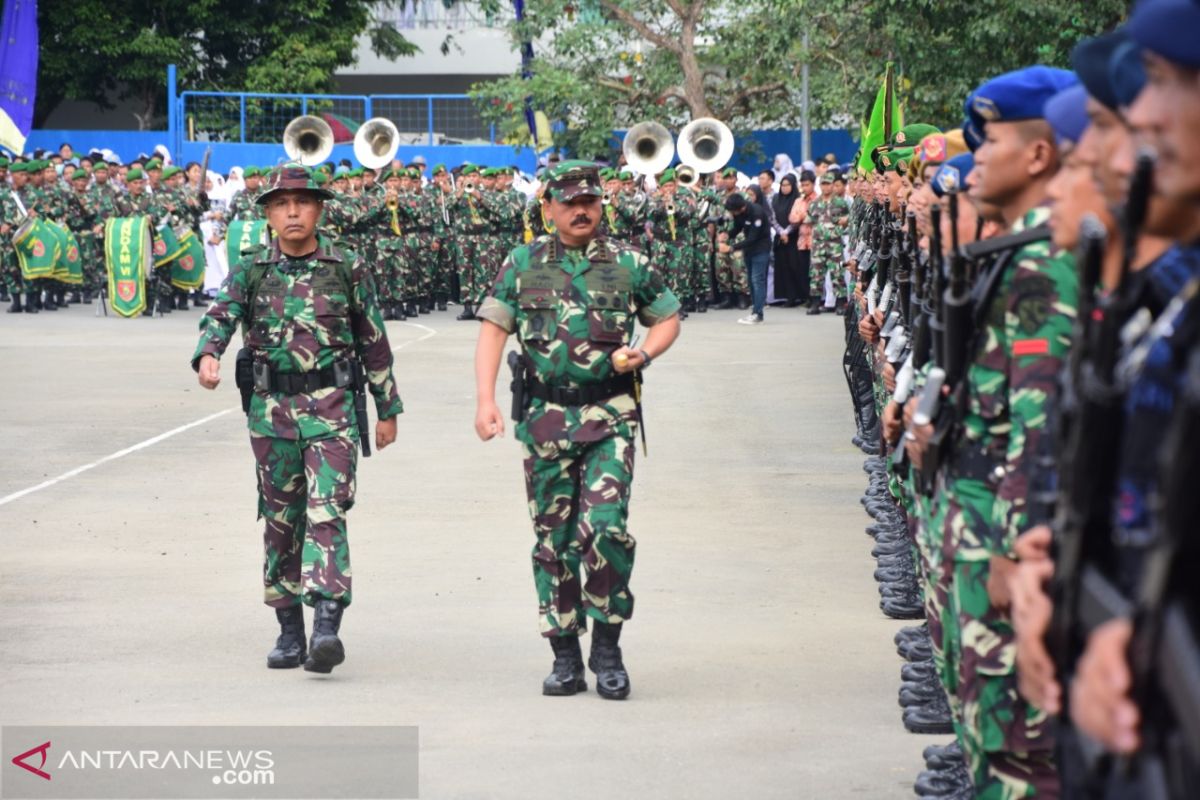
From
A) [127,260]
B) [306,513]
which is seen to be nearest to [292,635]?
[306,513]

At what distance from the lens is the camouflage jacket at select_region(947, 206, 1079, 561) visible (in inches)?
166

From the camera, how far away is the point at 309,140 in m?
31.8

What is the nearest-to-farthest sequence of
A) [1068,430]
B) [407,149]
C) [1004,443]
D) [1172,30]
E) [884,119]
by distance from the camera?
[1172,30]
[1068,430]
[1004,443]
[884,119]
[407,149]

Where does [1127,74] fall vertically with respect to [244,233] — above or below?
above

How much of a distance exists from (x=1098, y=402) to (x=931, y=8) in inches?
756

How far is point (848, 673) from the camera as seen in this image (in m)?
7.30

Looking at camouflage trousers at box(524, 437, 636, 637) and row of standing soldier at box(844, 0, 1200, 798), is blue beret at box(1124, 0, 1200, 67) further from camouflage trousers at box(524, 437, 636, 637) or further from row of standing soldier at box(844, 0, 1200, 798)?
camouflage trousers at box(524, 437, 636, 637)

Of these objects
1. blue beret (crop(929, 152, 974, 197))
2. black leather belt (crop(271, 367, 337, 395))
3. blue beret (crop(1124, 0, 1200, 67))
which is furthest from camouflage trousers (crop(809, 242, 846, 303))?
blue beret (crop(1124, 0, 1200, 67))

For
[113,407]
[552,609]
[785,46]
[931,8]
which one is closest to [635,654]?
[552,609]

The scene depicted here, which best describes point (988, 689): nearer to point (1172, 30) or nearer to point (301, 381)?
point (1172, 30)

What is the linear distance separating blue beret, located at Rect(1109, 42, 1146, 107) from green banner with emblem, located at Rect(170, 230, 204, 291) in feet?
79.1

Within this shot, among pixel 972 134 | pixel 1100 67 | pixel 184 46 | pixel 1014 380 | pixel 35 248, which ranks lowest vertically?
pixel 35 248

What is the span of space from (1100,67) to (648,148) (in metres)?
28.5

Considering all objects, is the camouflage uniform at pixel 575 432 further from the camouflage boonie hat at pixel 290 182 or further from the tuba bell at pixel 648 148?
the tuba bell at pixel 648 148
